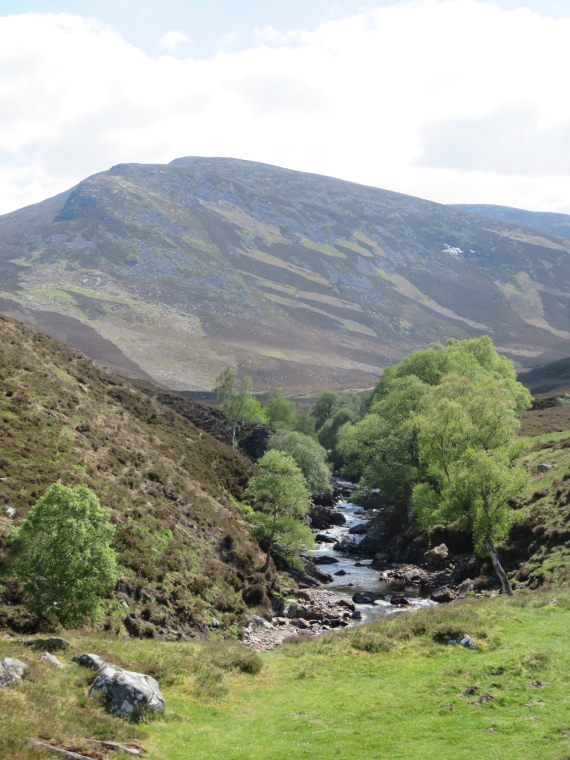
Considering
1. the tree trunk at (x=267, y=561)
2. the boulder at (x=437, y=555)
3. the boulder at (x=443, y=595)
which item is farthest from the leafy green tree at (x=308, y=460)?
the boulder at (x=443, y=595)

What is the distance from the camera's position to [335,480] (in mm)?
111250

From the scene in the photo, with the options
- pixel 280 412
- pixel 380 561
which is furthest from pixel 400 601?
pixel 280 412

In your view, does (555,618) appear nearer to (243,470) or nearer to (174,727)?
(174,727)

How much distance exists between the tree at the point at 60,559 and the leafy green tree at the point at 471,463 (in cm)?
2554

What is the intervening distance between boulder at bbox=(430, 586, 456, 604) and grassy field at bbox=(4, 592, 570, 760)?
13053mm

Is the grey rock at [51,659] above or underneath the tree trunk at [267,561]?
above

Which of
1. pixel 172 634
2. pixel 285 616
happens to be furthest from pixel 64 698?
pixel 285 616

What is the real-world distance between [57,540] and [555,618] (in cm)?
2485

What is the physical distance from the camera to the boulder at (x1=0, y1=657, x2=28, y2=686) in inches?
657

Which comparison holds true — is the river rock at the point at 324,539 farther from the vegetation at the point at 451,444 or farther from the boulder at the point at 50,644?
the boulder at the point at 50,644

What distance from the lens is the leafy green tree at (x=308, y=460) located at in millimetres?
82938

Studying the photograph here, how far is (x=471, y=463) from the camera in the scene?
136ft

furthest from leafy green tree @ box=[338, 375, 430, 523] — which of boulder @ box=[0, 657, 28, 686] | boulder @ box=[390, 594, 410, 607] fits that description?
boulder @ box=[0, 657, 28, 686]

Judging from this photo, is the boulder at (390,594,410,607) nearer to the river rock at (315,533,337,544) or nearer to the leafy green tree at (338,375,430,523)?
the leafy green tree at (338,375,430,523)
